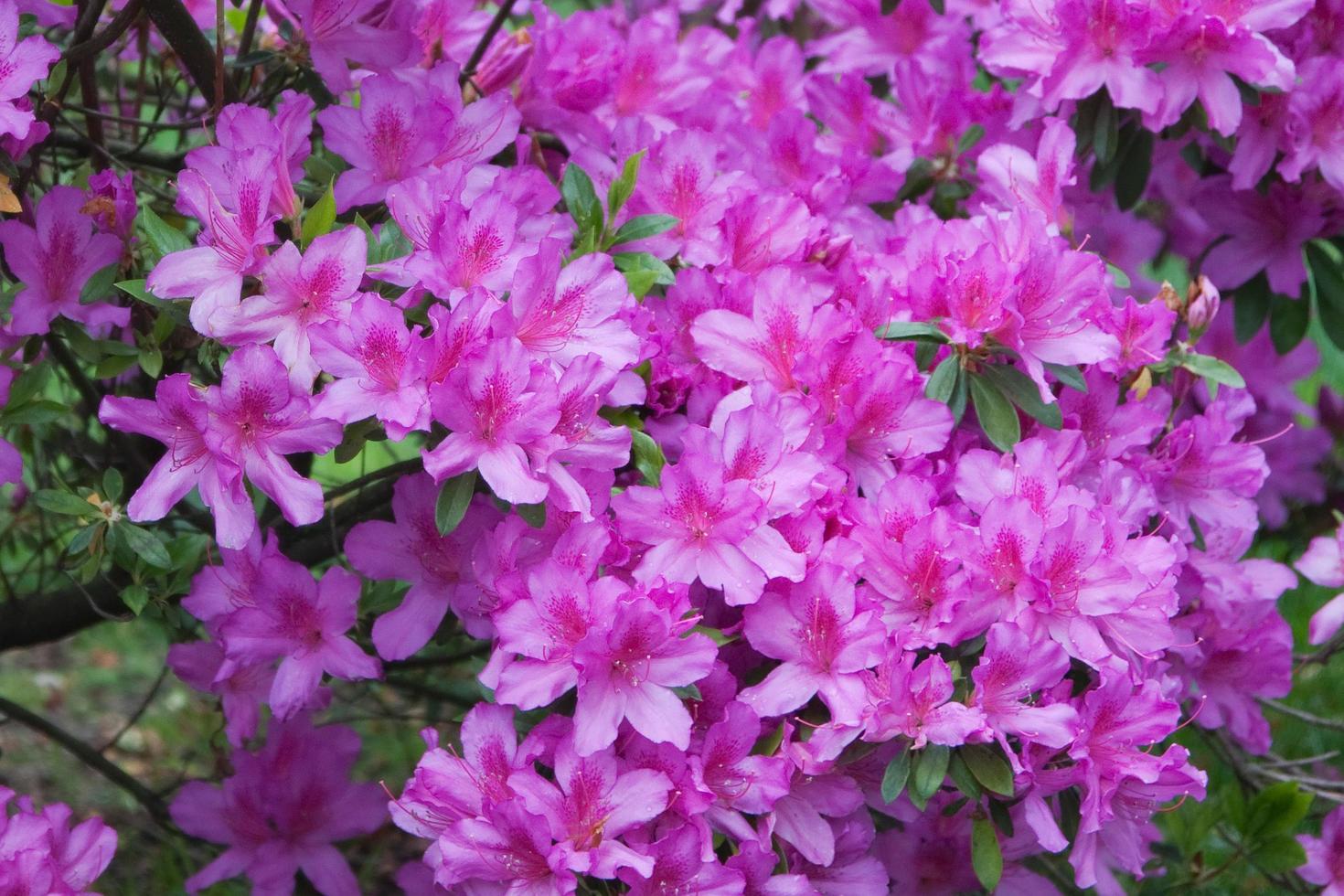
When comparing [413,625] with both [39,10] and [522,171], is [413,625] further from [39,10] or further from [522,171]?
[39,10]

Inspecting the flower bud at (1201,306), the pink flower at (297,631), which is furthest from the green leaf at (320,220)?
the flower bud at (1201,306)

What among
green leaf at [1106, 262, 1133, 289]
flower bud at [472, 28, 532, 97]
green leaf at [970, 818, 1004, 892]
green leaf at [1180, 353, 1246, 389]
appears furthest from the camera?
flower bud at [472, 28, 532, 97]

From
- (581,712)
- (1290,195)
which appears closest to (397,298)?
(581,712)

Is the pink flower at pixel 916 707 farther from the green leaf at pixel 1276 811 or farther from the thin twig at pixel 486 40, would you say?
the thin twig at pixel 486 40

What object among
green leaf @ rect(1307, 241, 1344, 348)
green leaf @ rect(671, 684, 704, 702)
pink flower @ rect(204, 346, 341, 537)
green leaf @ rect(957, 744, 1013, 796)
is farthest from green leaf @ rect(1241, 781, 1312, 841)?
pink flower @ rect(204, 346, 341, 537)

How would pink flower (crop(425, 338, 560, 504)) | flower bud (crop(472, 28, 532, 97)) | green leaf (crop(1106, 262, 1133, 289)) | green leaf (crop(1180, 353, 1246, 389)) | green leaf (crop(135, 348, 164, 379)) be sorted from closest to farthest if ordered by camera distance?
pink flower (crop(425, 338, 560, 504)) → green leaf (crop(135, 348, 164, 379)) → green leaf (crop(1180, 353, 1246, 389)) → green leaf (crop(1106, 262, 1133, 289)) → flower bud (crop(472, 28, 532, 97))

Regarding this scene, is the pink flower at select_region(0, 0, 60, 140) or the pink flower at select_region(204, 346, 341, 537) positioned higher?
the pink flower at select_region(0, 0, 60, 140)

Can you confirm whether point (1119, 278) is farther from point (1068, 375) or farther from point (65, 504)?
point (65, 504)

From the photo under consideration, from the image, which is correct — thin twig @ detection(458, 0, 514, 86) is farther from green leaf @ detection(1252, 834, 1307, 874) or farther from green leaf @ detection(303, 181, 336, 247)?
green leaf @ detection(1252, 834, 1307, 874)
